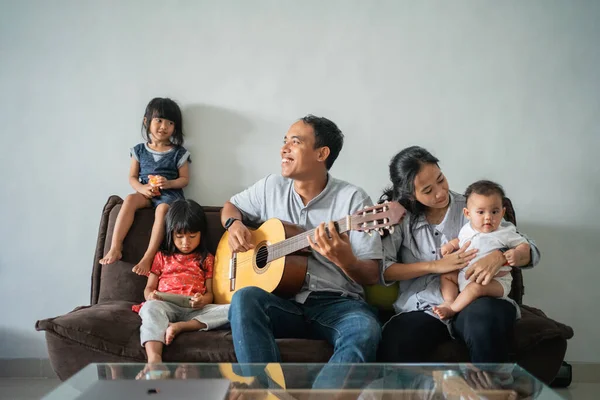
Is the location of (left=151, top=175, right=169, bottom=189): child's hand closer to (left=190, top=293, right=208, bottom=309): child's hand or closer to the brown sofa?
(left=190, top=293, right=208, bottom=309): child's hand

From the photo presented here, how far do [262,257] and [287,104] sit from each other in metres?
0.97

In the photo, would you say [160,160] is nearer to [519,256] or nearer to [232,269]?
[232,269]

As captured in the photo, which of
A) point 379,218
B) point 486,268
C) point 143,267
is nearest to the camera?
point 379,218

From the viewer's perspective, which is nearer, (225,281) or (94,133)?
(225,281)

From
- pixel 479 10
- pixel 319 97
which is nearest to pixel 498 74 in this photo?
pixel 479 10

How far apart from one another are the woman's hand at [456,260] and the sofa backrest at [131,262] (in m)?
0.30

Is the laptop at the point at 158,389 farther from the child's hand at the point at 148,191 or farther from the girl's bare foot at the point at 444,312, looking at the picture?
the child's hand at the point at 148,191

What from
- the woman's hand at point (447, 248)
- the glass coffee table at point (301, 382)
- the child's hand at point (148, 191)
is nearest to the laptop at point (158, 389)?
the glass coffee table at point (301, 382)

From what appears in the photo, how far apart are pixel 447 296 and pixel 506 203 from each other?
665 millimetres

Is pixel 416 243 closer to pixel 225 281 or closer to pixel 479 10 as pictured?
pixel 225 281

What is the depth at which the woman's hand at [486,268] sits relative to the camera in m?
1.78

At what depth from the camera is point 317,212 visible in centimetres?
210

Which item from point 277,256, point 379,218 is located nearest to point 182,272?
point 277,256

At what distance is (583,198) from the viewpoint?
8.61 ft
